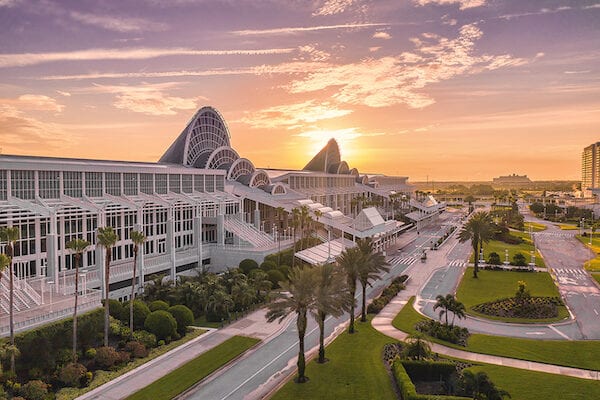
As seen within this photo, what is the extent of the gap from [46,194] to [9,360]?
23.1 meters

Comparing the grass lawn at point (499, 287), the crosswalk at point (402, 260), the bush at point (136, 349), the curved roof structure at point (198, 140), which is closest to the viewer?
the bush at point (136, 349)

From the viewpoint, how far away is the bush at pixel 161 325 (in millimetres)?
37906

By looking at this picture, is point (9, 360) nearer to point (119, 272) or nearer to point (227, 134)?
point (119, 272)

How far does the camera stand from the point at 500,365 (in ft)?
109

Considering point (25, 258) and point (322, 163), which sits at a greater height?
point (322, 163)

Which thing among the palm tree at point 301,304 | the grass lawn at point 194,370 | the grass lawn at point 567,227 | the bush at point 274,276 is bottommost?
the grass lawn at point 194,370

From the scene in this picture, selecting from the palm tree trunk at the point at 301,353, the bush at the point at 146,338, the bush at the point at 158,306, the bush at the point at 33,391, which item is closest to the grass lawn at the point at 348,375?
the palm tree trunk at the point at 301,353

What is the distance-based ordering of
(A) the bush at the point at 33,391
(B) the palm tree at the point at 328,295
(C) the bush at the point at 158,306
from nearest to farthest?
(A) the bush at the point at 33,391
(B) the palm tree at the point at 328,295
(C) the bush at the point at 158,306

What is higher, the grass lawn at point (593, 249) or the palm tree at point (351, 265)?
the palm tree at point (351, 265)

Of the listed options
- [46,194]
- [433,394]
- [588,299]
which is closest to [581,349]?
[433,394]

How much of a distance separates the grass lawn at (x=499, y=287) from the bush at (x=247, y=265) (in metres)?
25.5

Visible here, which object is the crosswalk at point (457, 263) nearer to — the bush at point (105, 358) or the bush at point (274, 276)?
the bush at point (274, 276)

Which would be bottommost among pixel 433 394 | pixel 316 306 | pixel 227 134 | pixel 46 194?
pixel 433 394

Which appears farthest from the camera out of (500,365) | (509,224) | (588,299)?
(509,224)
